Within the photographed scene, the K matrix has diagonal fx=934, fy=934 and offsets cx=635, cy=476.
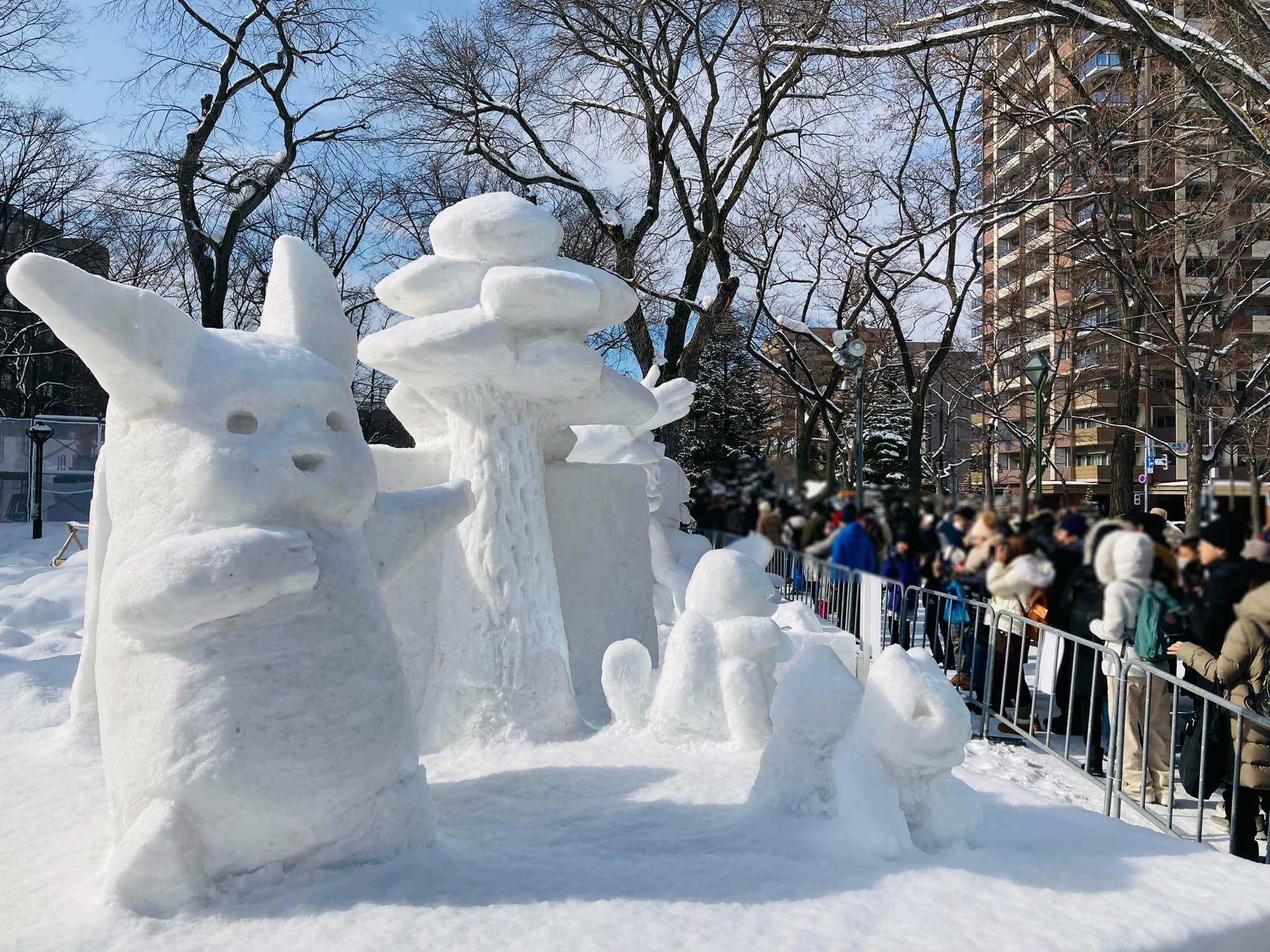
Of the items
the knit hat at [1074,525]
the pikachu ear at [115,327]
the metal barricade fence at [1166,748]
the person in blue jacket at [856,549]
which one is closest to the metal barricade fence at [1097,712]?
the metal barricade fence at [1166,748]

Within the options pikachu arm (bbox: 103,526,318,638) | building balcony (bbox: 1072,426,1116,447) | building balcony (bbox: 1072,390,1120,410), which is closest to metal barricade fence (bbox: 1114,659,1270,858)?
building balcony (bbox: 1072,390,1120,410)

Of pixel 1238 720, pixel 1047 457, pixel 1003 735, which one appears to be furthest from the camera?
pixel 1003 735

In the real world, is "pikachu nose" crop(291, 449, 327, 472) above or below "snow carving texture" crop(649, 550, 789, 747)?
above

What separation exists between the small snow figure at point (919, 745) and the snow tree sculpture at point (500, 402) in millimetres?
1729

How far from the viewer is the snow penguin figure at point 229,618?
8.09 ft


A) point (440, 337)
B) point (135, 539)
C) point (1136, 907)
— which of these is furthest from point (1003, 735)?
point (135, 539)

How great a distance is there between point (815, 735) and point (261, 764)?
1.71 meters

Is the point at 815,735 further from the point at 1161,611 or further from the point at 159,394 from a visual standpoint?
the point at 1161,611

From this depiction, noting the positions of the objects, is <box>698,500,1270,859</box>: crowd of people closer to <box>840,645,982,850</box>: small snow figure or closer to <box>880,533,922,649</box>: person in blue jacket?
<box>880,533,922,649</box>: person in blue jacket

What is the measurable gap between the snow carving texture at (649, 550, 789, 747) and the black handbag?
1672mm

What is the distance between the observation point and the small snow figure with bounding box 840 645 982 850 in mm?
2855

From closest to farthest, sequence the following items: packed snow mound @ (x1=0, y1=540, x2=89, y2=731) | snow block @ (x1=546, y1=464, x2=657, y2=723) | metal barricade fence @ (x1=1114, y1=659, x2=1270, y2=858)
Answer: metal barricade fence @ (x1=1114, y1=659, x2=1270, y2=858)
packed snow mound @ (x1=0, y1=540, x2=89, y2=731)
snow block @ (x1=546, y1=464, x2=657, y2=723)

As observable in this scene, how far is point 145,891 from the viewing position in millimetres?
2400

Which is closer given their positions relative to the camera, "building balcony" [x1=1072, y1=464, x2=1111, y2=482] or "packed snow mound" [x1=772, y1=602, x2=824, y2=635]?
"building balcony" [x1=1072, y1=464, x2=1111, y2=482]
